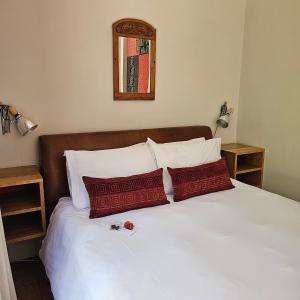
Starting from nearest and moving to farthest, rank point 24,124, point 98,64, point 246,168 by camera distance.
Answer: point 24,124 < point 98,64 < point 246,168

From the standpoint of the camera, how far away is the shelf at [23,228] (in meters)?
2.03

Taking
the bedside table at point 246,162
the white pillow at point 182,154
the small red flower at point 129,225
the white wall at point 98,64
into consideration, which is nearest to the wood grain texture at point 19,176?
the white wall at point 98,64

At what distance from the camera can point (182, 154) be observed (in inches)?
97.1

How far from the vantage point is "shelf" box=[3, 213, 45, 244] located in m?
2.03

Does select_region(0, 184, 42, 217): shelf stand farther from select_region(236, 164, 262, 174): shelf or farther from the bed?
select_region(236, 164, 262, 174): shelf

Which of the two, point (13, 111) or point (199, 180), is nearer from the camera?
point (13, 111)

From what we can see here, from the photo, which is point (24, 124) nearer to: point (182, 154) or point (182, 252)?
point (182, 154)

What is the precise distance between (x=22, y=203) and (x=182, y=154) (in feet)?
4.29

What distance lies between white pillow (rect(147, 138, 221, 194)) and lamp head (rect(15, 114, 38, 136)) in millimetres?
936

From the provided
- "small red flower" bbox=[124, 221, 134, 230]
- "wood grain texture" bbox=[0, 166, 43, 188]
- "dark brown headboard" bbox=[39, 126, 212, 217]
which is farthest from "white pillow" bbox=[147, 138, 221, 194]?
"wood grain texture" bbox=[0, 166, 43, 188]

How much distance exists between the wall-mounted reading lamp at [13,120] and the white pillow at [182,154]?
954mm

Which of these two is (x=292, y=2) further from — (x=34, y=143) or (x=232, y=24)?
(x=34, y=143)

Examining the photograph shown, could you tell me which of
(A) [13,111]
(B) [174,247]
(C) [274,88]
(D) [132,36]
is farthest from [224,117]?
(A) [13,111]

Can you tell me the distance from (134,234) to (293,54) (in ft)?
7.23
